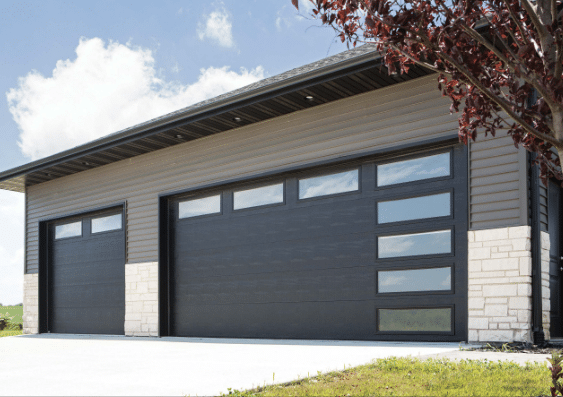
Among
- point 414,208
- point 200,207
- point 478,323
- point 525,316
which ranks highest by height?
point 200,207

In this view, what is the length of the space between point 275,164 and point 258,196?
2.46 ft

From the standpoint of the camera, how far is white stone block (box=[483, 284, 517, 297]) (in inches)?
285

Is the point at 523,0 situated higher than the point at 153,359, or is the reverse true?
the point at 523,0

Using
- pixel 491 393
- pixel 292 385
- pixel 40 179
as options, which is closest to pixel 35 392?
pixel 292 385

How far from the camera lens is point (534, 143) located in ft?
14.5

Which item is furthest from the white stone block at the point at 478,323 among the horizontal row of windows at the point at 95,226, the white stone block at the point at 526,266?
the horizontal row of windows at the point at 95,226

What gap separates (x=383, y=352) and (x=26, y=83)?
11868 millimetres

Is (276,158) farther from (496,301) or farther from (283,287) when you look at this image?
(496,301)

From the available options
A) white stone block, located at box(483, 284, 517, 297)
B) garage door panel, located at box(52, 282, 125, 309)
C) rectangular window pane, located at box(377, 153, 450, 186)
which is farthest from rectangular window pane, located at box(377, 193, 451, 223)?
garage door panel, located at box(52, 282, 125, 309)

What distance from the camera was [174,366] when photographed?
19.7 feet

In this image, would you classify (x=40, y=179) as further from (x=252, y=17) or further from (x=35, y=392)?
(x=35, y=392)

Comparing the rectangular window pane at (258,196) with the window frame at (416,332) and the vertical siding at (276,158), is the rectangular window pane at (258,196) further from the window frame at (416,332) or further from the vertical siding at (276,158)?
the window frame at (416,332)

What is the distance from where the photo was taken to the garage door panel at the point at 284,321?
29.1 ft

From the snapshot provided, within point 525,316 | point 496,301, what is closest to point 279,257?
point 496,301
